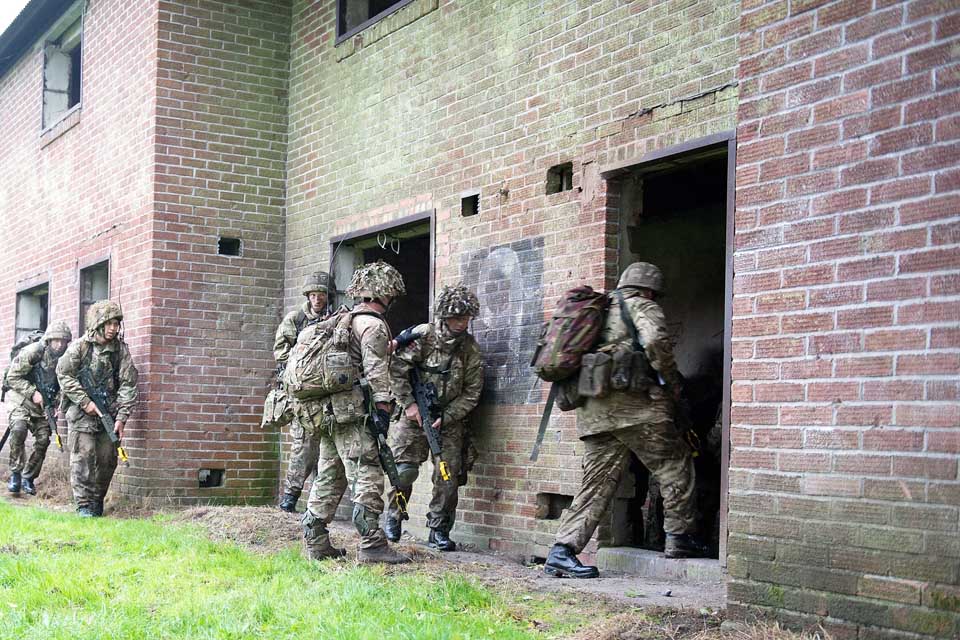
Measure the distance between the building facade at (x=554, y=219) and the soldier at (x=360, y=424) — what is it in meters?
1.32

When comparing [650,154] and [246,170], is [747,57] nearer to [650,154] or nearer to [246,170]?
[650,154]

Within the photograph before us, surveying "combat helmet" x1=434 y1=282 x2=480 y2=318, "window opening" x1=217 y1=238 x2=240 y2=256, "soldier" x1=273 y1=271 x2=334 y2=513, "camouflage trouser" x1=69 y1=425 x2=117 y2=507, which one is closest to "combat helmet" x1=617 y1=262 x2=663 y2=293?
"combat helmet" x1=434 y1=282 x2=480 y2=318

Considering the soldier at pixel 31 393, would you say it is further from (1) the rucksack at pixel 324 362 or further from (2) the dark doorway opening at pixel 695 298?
(2) the dark doorway opening at pixel 695 298

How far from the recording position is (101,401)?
1064 cm

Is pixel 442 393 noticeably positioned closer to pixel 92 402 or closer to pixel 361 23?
pixel 92 402

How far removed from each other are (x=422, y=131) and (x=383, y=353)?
9.98ft

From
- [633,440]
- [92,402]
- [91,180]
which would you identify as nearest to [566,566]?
[633,440]

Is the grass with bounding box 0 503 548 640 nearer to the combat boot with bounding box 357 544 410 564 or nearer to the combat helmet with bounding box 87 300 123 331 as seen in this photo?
the combat boot with bounding box 357 544 410 564

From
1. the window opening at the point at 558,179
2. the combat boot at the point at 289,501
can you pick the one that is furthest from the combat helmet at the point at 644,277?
the combat boot at the point at 289,501

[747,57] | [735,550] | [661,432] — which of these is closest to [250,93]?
[661,432]

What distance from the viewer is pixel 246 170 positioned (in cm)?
1154

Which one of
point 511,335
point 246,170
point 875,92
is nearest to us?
point 875,92

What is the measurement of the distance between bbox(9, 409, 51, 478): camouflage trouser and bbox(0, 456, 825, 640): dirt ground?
145 inches

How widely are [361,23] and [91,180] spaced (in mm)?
4497
